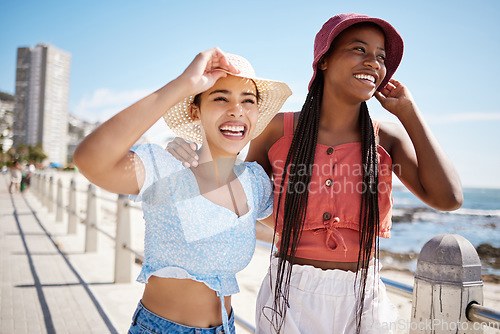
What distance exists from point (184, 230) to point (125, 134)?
0.40 metres

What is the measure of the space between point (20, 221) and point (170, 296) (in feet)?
29.7

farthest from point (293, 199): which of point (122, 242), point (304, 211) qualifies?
point (122, 242)

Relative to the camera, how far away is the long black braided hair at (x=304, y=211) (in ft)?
4.85

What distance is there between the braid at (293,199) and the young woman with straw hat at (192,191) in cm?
13

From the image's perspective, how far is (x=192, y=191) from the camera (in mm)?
1400

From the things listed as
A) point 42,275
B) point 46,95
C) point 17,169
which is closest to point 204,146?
point 42,275

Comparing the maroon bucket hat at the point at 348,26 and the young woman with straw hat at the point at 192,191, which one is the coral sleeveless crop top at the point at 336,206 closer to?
the young woman with straw hat at the point at 192,191

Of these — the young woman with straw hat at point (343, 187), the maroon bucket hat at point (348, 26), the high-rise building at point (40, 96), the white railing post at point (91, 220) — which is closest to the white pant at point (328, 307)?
the young woman with straw hat at point (343, 187)

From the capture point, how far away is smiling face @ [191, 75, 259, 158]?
144cm

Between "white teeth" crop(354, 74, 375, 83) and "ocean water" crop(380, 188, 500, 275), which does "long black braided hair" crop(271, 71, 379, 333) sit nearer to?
"white teeth" crop(354, 74, 375, 83)

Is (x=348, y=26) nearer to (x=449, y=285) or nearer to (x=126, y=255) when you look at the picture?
(x=449, y=285)

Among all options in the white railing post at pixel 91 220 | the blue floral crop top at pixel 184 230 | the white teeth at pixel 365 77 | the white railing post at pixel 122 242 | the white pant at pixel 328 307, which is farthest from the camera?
the white railing post at pixel 91 220

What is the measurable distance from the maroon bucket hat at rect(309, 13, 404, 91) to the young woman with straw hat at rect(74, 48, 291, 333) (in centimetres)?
32

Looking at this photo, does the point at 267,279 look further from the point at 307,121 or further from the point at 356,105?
the point at 356,105
